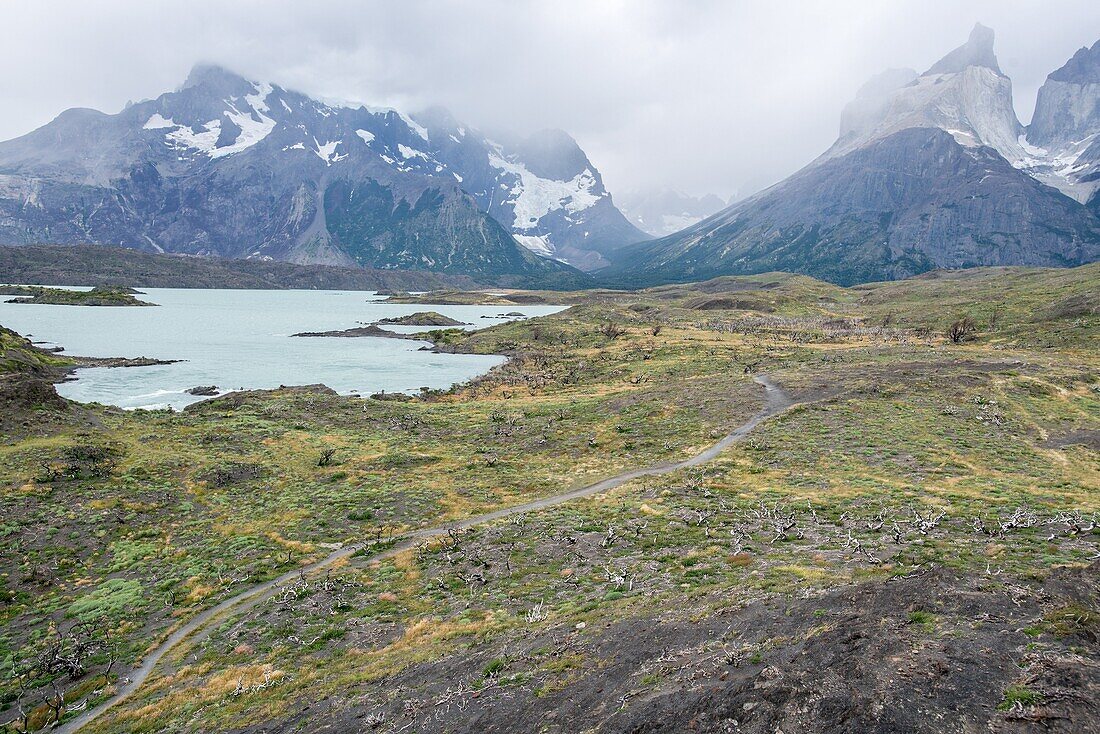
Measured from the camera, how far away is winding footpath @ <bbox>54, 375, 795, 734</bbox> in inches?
864

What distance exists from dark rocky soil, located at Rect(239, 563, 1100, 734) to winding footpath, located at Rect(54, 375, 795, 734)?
883cm

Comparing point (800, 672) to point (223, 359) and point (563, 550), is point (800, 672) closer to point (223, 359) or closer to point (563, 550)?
point (563, 550)

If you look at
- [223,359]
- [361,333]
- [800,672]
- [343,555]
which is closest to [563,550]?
[343,555]

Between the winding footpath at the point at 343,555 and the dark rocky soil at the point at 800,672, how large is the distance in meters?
8.83

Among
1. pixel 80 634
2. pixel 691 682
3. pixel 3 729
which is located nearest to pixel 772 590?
pixel 691 682

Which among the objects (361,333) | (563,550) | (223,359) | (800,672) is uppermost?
(800,672)

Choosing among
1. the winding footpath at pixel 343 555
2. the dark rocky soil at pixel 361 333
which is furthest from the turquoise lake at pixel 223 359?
the winding footpath at pixel 343 555

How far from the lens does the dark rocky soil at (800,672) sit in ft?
36.0

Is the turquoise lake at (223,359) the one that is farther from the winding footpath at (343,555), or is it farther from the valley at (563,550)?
the winding footpath at (343,555)

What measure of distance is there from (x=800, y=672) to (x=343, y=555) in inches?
1117

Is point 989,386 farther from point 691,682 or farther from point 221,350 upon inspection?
point 221,350

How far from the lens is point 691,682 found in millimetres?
14070

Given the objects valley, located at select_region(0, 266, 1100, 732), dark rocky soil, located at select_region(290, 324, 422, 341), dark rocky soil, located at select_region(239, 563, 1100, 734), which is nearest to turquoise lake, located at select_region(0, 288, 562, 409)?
dark rocky soil, located at select_region(290, 324, 422, 341)

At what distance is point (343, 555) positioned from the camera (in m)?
33.6
